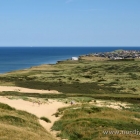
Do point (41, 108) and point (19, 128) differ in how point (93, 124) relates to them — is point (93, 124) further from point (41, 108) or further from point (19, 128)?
point (41, 108)

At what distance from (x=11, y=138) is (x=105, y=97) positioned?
128 ft

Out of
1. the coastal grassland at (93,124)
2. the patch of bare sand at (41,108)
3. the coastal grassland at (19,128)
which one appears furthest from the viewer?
the patch of bare sand at (41,108)

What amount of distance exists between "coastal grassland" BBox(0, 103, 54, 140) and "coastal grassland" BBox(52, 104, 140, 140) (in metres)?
2.25

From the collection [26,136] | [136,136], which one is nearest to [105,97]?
[136,136]

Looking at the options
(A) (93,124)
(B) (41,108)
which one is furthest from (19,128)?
(B) (41,108)

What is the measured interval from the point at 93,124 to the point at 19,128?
26.5 ft

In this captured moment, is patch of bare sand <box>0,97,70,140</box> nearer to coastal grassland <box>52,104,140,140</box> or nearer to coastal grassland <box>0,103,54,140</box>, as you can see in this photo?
coastal grassland <box>52,104,140,140</box>

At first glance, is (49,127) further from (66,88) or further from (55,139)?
(66,88)

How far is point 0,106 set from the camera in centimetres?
3428

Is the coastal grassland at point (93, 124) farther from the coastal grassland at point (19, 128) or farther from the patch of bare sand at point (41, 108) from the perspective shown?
the coastal grassland at point (19, 128)

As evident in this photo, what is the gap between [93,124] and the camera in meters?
28.1

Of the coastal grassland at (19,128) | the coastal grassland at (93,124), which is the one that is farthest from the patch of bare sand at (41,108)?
the coastal grassland at (19,128)

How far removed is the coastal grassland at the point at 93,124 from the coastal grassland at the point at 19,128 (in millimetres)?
2254

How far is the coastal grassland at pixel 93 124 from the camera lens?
24609mm
